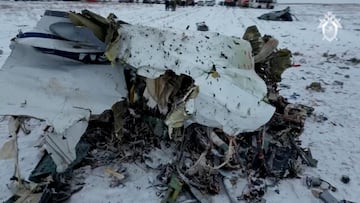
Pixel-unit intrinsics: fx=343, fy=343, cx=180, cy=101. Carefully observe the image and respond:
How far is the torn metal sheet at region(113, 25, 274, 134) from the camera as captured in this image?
286 cm

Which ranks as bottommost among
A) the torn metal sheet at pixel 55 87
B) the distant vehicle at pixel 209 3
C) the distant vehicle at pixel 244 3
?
the distant vehicle at pixel 209 3

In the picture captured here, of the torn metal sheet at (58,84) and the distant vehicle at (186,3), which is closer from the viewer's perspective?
the torn metal sheet at (58,84)

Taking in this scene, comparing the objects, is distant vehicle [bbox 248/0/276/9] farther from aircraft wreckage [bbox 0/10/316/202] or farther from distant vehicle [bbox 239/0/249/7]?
aircraft wreckage [bbox 0/10/316/202]

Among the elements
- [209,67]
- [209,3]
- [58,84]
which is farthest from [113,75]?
[209,3]

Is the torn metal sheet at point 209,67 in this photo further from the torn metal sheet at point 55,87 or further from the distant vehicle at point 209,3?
the distant vehicle at point 209,3

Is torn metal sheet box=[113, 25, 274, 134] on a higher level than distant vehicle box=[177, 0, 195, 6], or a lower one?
higher

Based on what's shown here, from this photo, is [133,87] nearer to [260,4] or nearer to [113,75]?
[113,75]

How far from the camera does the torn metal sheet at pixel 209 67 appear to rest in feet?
9.38

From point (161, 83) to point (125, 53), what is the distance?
44 cm

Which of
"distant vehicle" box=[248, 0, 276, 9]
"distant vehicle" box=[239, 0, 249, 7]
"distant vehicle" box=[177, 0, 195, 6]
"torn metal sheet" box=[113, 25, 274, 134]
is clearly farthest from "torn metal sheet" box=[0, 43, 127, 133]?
"distant vehicle" box=[239, 0, 249, 7]

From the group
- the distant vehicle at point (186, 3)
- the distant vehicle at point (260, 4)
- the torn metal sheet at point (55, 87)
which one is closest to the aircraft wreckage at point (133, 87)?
the torn metal sheet at point (55, 87)

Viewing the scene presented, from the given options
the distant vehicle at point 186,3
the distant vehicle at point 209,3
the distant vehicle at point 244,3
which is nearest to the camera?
the distant vehicle at point 186,3

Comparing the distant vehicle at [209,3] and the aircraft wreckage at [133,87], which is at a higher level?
the aircraft wreckage at [133,87]

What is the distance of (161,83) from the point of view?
10.8 feet
